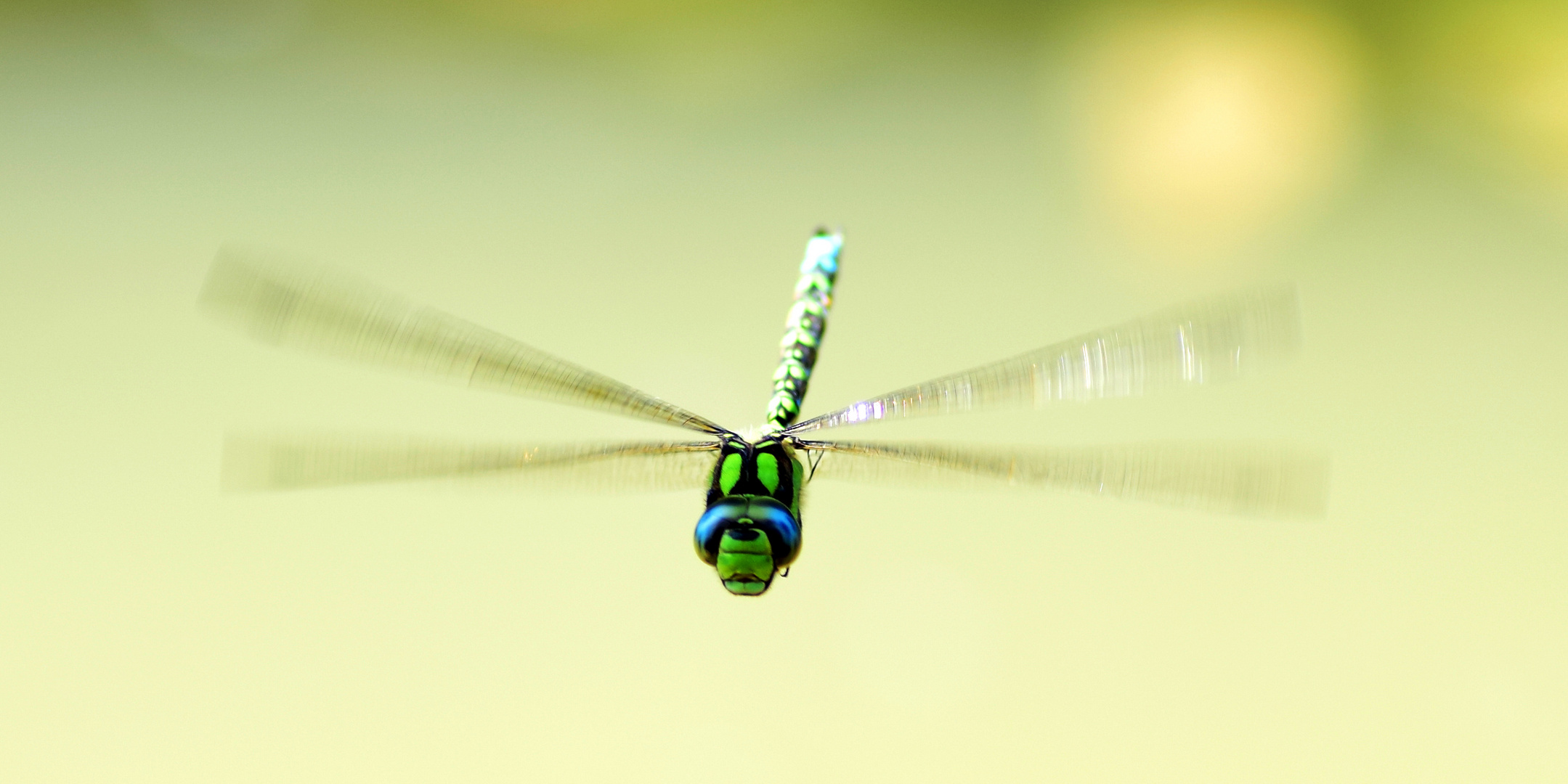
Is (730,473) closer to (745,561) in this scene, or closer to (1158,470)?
(745,561)

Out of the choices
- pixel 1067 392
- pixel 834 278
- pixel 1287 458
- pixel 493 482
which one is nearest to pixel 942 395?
pixel 1067 392

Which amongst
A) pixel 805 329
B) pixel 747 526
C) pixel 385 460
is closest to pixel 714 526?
pixel 747 526

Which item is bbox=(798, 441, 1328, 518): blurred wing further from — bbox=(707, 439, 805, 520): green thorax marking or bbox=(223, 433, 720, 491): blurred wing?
bbox=(223, 433, 720, 491): blurred wing

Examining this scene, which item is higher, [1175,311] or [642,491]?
[1175,311]

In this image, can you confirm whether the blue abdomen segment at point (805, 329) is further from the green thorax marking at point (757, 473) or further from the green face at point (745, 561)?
the green face at point (745, 561)

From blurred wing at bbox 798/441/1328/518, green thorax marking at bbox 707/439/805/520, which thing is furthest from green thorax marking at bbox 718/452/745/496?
blurred wing at bbox 798/441/1328/518

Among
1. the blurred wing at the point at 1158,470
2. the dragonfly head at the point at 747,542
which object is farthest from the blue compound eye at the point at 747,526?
the blurred wing at the point at 1158,470

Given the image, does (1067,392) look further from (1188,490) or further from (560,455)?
(560,455)
